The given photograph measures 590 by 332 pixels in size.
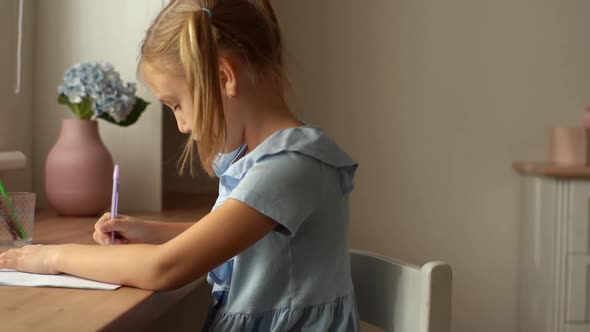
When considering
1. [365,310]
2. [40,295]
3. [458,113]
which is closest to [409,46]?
[458,113]

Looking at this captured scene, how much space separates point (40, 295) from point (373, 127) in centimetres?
179

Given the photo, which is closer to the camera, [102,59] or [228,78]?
[228,78]

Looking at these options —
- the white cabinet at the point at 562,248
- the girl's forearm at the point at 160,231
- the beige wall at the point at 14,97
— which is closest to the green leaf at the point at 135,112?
the beige wall at the point at 14,97

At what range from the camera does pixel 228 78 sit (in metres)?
1.02

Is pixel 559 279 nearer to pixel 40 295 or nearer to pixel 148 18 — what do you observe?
pixel 148 18

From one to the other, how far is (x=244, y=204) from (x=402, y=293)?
254 millimetres

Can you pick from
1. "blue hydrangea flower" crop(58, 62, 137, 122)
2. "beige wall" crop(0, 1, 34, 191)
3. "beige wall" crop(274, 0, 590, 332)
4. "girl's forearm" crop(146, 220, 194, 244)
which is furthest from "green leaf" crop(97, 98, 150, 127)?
"beige wall" crop(274, 0, 590, 332)

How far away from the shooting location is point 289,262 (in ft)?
3.29

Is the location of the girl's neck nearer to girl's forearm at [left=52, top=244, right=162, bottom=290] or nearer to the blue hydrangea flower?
girl's forearm at [left=52, top=244, right=162, bottom=290]

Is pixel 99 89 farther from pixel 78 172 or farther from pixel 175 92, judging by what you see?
pixel 175 92

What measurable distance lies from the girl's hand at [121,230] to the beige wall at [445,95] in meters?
1.44

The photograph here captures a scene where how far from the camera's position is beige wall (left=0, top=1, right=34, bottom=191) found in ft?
5.31

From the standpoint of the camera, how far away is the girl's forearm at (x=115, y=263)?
2.81ft

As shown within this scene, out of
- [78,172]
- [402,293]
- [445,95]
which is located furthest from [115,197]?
[445,95]
